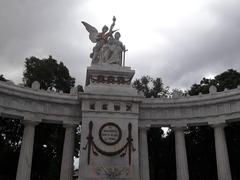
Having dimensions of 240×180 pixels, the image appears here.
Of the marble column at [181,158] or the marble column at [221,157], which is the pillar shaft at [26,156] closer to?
the marble column at [181,158]

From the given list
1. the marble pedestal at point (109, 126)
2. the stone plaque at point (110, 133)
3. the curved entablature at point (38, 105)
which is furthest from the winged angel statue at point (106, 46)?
the stone plaque at point (110, 133)

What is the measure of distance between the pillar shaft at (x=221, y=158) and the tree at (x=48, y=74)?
31.3 metres

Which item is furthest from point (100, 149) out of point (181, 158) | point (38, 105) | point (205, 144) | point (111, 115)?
point (205, 144)

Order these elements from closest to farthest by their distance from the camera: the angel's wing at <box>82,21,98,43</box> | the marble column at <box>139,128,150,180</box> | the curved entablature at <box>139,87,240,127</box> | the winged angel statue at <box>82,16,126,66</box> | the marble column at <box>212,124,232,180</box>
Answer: the marble column at <box>212,124,232,180</box> → the marble column at <box>139,128,150,180</box> → the curved entablature at <box>139,87,240,127</box> → the winged angel statue at <box>82,16,126,66</box> → the angel's wing at <box>82,21,98,43</box>

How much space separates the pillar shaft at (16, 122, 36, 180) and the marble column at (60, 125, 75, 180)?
13.1 ft

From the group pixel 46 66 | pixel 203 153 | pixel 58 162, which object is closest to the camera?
pixel 58 162

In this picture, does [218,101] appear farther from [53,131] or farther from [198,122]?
[53,131]

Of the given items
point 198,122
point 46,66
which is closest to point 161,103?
point 198,122

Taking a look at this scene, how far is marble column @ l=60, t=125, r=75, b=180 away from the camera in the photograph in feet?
124

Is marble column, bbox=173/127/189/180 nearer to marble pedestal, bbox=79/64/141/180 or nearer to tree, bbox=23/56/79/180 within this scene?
marble pedestal, bbox=79/64/141/180

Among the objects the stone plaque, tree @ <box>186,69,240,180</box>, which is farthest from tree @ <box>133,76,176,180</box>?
the stone plaque

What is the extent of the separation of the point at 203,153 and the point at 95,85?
25.7m

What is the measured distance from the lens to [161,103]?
140ft

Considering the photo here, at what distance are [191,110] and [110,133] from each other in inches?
483
